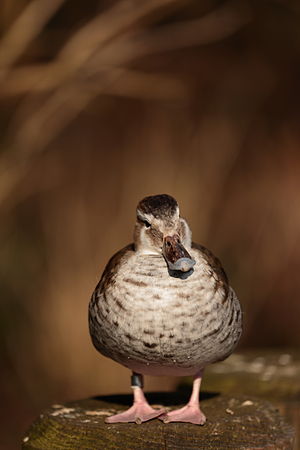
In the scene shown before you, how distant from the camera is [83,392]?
7.75m

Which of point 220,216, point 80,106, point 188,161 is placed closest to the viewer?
point 80,106

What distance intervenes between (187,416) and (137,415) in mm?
227

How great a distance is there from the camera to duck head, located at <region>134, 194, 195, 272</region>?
435 centimetres

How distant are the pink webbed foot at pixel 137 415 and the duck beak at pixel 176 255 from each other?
27.7 inches

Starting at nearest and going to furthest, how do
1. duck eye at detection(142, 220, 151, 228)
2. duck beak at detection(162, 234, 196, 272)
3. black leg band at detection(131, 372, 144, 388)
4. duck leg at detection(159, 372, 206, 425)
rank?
duck beak at detection(162, 234, 196, 272) → duck leg at detection(159, 372, 206, 425) → duck eye at detection(142, 220, 151, 228) → black leg band at detection(131, 372, 144, 388)

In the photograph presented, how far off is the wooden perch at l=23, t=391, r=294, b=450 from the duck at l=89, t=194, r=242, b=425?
8 cm

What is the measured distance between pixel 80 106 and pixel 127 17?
3.02 feet

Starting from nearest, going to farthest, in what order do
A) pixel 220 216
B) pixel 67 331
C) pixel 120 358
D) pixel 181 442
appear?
pixel 181 442, pixel 120 358, pixel 67 331, pixel 220 216

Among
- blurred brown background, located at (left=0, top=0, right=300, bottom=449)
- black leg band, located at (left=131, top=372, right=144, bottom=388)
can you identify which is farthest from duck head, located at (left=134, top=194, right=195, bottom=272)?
blurred brown background, located at (left=0, top=0, right=300, bottom=449)

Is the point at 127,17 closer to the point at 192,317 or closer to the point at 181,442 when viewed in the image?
the point at 192,317

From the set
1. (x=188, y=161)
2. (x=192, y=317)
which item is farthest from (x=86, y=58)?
(x=192, y=317)

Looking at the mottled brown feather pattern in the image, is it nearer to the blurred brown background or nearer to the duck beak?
the duck beak

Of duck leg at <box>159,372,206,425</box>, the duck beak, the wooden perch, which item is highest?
the duck beak

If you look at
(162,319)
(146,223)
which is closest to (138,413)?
(162,319)
